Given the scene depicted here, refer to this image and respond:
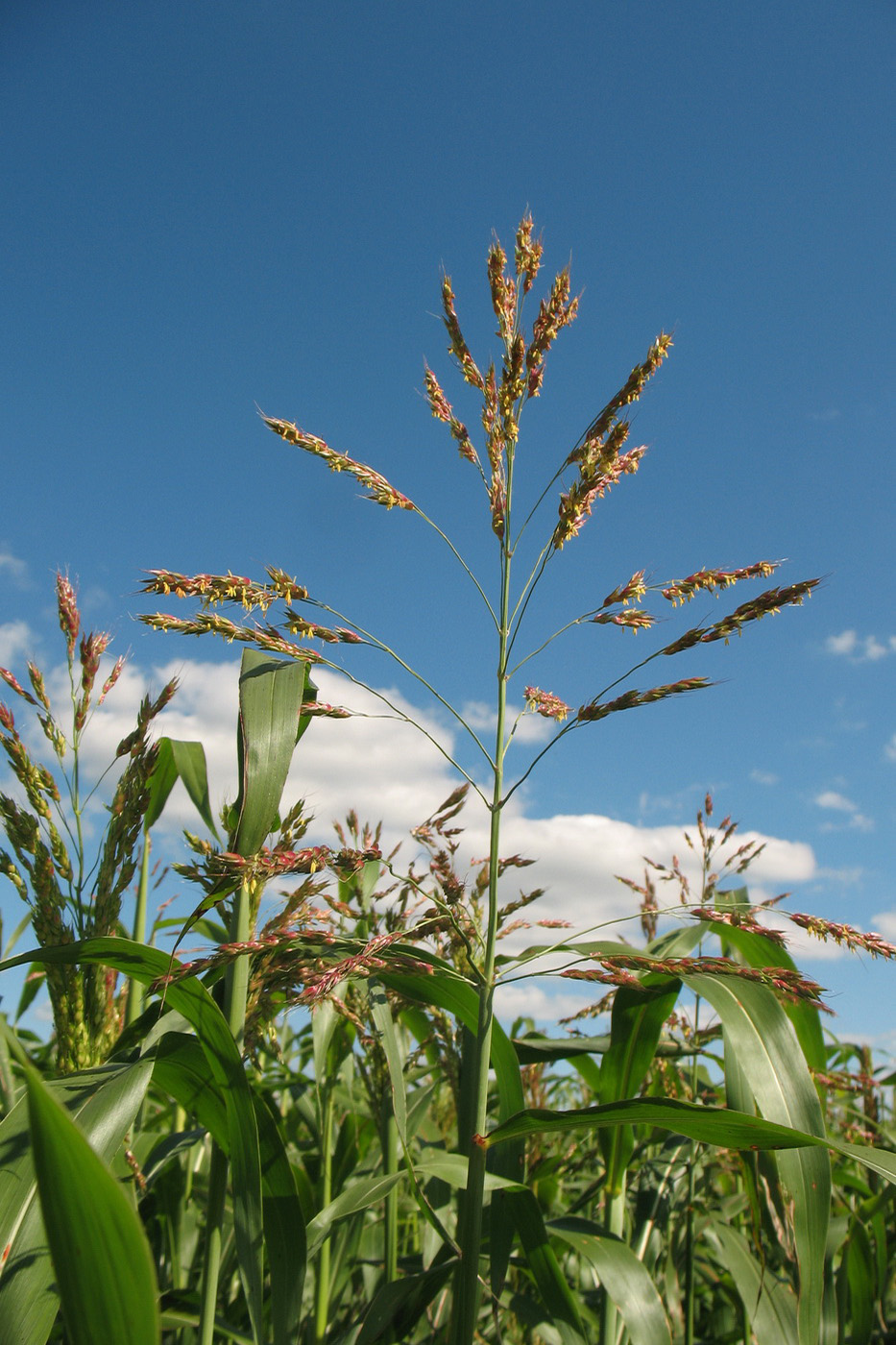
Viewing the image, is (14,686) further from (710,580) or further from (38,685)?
(710,580)

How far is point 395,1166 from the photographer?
82.8 inches

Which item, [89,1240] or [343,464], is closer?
[89,1240]

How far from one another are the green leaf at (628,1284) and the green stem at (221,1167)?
72 centimetres

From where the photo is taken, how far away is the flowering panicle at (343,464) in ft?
5.17

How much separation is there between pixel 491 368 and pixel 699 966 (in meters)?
1.12

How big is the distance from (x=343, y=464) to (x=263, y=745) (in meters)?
0.63

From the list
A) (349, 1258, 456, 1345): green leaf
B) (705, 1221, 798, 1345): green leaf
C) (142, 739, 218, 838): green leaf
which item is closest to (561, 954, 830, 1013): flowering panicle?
(349, 1258, 456, 1345): green leaf

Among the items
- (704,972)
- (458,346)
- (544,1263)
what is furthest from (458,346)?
(544,1263)

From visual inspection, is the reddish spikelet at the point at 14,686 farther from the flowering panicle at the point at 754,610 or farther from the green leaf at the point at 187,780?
the flowering panicle at the point at 754,610

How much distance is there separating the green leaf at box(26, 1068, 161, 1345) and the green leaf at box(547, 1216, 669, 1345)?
46.2 inches

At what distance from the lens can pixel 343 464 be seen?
159 centimetres

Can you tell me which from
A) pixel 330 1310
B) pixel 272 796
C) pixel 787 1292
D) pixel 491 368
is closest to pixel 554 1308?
pixel 787 1292

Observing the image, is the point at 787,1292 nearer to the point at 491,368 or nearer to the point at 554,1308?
the point at 554,1308

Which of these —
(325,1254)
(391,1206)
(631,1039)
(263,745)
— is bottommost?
(325,1254)
